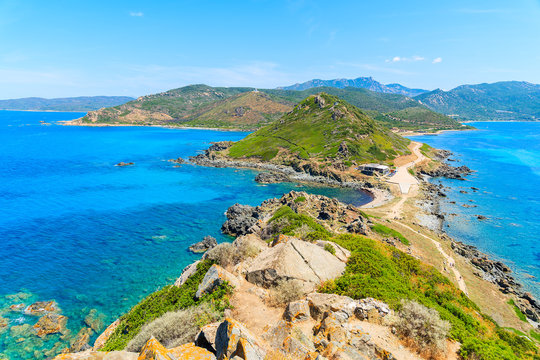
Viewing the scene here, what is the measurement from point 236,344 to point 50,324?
3221 centimetres

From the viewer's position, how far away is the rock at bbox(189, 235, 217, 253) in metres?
49.1

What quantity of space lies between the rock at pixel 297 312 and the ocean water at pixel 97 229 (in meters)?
27.7

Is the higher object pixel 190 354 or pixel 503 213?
pixel 190 354

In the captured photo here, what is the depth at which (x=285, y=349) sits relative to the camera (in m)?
12.5

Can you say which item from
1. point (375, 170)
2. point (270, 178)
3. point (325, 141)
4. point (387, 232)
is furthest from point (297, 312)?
point (325, 141)

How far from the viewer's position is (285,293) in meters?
18.6

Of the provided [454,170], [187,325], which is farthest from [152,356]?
[454,170]

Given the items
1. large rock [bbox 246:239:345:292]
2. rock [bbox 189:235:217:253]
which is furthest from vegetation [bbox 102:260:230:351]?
rock [bbox 189:235:217:253]

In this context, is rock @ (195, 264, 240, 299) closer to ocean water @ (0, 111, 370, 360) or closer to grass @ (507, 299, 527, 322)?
ocean water @ (0, 111, 370, 360)

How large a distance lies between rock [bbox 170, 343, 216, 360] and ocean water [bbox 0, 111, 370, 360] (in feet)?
82.2

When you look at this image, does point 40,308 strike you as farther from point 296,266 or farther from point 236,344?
point 236,344

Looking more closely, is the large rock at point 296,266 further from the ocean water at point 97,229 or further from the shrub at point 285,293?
the ocean water at point 97,229

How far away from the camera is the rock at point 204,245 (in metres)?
49.1

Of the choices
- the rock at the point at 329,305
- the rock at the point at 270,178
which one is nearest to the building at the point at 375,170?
the rock at the point at 270,178
